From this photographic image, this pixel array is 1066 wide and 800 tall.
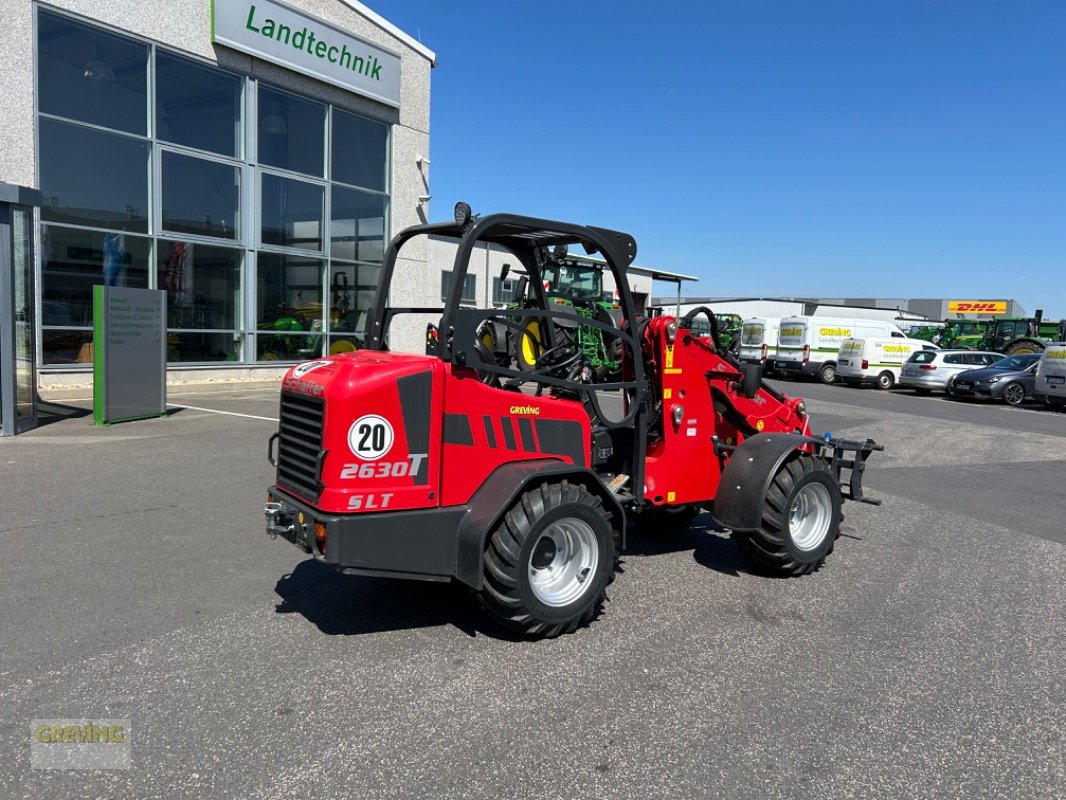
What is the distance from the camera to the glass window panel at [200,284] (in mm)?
16469

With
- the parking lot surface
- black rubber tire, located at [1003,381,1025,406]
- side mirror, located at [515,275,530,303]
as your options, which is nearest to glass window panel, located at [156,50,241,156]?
the parking lot surface

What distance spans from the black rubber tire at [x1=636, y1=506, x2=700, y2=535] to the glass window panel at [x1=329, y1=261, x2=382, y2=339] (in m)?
14.4

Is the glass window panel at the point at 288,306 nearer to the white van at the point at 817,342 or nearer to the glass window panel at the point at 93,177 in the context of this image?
the glass window panel at the point at 93,177

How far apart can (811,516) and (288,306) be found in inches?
621

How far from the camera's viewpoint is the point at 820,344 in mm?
27562

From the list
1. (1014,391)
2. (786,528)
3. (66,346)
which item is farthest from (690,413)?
(1014,391)

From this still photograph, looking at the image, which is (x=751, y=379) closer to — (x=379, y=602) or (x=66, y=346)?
(x=379, y=602)

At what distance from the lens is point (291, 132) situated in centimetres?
1884

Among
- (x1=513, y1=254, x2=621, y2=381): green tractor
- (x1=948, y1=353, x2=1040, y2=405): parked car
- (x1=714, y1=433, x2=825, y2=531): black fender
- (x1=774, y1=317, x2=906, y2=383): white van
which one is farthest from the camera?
(x1=774, y1=317, x2=906, y2=383): white van

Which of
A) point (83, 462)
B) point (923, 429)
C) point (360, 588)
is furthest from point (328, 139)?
point (360, 588)

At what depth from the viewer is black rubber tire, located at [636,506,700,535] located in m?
6.45

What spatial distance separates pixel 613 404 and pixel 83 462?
21.5 ft

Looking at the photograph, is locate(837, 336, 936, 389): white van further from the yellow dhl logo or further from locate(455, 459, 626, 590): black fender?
the yellow dhl logo

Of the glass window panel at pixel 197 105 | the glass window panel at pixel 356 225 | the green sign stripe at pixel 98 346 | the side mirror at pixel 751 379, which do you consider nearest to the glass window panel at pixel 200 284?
the glass window panel at pixel 197 105
